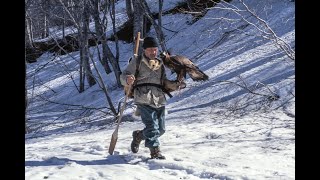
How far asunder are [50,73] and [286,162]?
76.2 ft

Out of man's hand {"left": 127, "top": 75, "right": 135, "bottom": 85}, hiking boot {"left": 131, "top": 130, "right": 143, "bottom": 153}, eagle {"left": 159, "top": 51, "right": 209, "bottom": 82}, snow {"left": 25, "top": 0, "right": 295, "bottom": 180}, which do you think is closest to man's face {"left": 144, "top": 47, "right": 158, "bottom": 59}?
eagle {"left": 159, "top": 51, "right": 209, "bottom": 82}

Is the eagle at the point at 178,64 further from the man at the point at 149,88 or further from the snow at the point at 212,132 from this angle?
the snow at the point at 212,132

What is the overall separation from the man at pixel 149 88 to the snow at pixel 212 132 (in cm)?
32

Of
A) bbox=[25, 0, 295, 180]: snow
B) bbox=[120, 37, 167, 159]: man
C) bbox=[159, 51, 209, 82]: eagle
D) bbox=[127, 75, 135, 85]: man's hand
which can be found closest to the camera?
bbox=[25, 0, 295, 180]: snow

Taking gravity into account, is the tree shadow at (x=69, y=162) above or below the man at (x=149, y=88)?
below

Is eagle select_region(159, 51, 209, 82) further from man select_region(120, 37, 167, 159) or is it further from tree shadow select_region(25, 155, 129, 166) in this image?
tree shadow select_region(25, 155, 129, 166)

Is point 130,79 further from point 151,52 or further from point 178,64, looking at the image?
point 178,64

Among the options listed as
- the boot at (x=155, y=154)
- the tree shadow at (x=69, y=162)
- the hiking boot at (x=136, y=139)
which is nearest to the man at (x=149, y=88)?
the boot at (x=155, y=154)

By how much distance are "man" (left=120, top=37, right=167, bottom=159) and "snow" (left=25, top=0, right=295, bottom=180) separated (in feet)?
1.04

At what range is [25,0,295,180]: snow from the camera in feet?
17.0

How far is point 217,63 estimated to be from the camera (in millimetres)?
14078

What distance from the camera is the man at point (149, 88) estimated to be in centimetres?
563

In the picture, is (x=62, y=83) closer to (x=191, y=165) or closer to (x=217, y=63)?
(x=217, y=63)

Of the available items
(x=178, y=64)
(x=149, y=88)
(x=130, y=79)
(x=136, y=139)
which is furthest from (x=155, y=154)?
(x=178, y=64)
